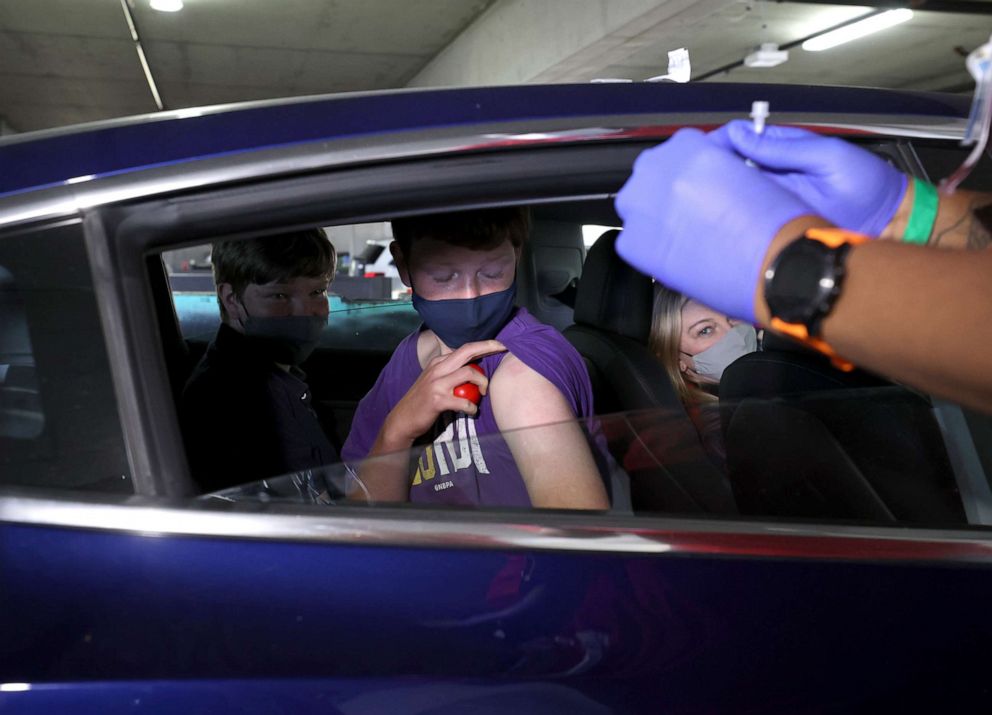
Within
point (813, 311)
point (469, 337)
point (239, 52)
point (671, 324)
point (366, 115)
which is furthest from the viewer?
point (239, 52)

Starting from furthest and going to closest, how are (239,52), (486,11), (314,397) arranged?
(239,52), (486,11), (314,397)

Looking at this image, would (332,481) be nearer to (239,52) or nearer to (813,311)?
(813,311)

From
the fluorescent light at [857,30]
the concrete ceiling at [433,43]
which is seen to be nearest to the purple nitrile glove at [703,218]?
the concrete ceiling at [433,43]

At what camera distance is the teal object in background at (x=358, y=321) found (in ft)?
10.2

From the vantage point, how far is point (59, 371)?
3.43 ft

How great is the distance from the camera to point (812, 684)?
1093mm

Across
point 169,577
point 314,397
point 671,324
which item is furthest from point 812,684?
point 314,397

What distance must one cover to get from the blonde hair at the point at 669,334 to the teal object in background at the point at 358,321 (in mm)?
1039

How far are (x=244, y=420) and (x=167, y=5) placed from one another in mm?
9428

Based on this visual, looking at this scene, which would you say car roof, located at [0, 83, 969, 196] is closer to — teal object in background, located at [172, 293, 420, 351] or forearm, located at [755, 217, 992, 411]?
forearm, located at [755, 217, 992, 411]

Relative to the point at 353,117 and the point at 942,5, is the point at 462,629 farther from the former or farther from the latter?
the point at 942,5

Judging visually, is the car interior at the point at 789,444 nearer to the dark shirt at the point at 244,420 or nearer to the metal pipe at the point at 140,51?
the dark shirt at the point at 244,420

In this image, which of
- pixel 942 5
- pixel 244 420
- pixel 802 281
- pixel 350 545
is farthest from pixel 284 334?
pixel 942 5

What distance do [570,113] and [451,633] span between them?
635mm
